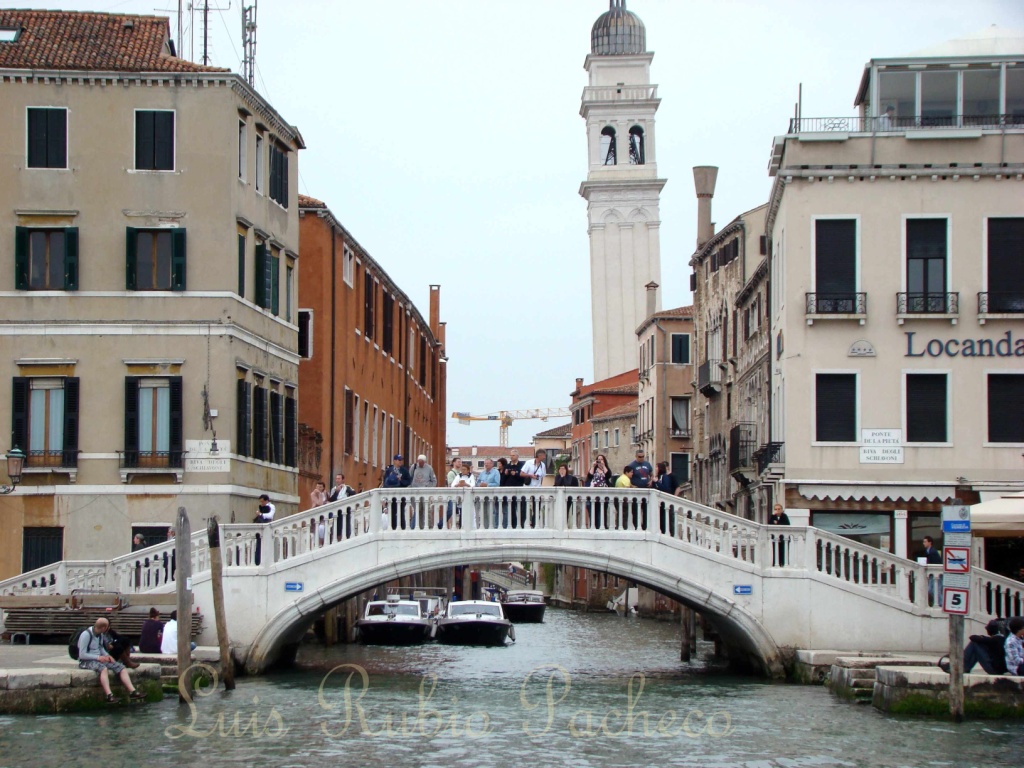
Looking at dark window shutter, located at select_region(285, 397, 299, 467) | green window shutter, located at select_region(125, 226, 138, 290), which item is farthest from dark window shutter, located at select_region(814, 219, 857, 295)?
green window shutter, located at select_region(125, 226, 138, 290)

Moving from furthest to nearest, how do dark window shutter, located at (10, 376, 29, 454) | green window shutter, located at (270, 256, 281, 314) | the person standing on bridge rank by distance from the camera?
green window shutter, located at (270, 256, 281, 314)
dark window shutter, located at (10, 376, 29, 454)
the person standing on bridge

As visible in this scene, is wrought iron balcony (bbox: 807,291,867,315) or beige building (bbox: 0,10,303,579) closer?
beige building (bbox: 0,10,303,579)

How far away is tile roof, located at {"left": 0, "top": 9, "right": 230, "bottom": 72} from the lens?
99.8 feet

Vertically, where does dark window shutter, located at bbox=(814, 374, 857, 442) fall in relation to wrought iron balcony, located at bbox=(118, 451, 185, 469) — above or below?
above

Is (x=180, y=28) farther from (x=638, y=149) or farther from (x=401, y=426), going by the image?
(x=638, y=149)

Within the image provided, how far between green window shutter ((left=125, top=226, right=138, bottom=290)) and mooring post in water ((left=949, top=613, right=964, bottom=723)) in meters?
15.5

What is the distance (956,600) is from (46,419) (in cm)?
1601

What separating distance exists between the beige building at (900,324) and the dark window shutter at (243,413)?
30.8 ft

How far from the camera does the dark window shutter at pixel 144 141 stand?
100 feet

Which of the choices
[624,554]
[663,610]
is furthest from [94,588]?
[663,610]

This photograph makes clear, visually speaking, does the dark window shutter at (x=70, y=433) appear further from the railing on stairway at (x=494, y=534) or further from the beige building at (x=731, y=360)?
the beige building at (x=731, y=360)

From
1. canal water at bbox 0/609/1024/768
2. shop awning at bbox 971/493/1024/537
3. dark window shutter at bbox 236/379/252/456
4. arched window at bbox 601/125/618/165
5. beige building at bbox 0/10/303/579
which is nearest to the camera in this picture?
canal water at bbox 0/609/1024/768

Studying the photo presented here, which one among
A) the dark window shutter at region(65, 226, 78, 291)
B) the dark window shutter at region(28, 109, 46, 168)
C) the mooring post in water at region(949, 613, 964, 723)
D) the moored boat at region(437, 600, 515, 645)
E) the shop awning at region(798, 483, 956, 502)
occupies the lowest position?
the moored boat at region(437, 600, 515, 645)

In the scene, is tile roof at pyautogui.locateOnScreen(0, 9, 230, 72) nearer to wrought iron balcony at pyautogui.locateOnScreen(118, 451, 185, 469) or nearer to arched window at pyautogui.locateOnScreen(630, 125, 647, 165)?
wrought iron balcony at pyautogui.locateOnScreen(118, 451, 185, 469)
